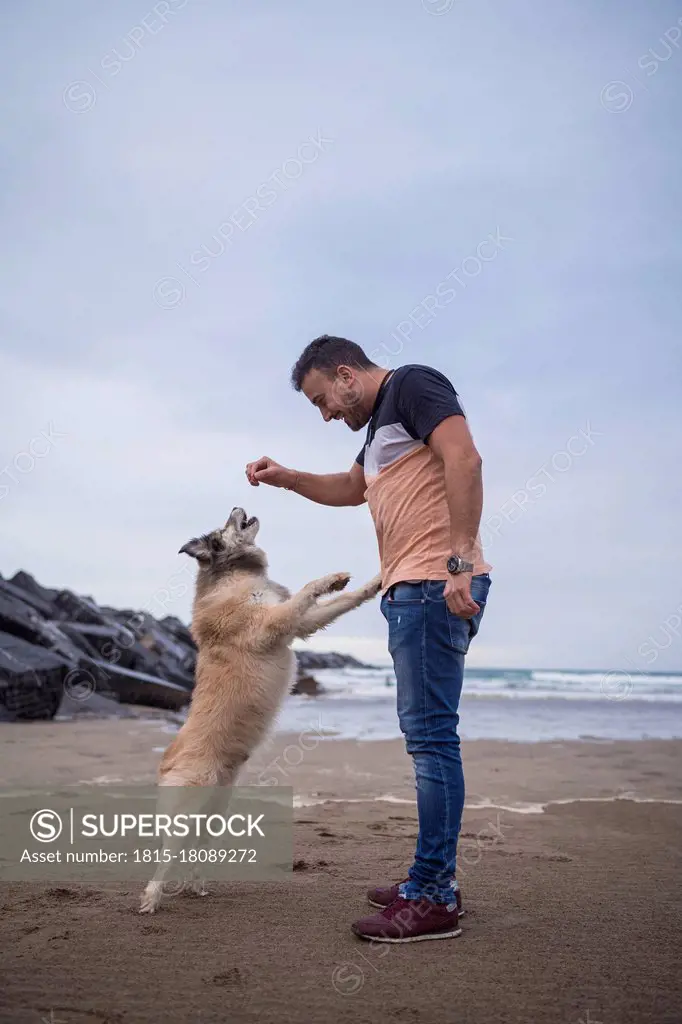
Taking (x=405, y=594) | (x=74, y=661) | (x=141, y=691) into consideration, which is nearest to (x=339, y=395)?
(x=405, y=594)

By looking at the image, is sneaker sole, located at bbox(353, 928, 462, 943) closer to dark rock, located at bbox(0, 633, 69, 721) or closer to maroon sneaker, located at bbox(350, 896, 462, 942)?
maroon sneaker, located at bbox(350, 896, 462, 942)

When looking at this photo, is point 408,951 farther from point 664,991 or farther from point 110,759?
point 110,759

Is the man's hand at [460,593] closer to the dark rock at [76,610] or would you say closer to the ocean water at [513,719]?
the ocean water at [513,719]

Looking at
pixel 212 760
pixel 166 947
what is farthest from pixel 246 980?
pixel 212 760

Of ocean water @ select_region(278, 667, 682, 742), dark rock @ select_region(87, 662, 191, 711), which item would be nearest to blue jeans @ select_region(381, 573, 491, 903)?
ocean water @ select_region(278, 667, 682, 742)

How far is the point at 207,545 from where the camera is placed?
5008 mm

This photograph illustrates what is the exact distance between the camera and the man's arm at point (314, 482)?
14.3 feet

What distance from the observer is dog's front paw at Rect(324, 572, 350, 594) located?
169 inches

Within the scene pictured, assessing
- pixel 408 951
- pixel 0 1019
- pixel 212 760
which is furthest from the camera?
pixel 212 760

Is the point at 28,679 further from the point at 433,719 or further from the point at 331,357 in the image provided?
the point at 433,719

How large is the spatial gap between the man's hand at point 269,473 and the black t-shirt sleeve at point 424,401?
1.09m

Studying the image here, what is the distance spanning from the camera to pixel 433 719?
330cm

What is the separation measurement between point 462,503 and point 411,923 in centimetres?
170

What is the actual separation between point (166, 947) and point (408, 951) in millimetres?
943
